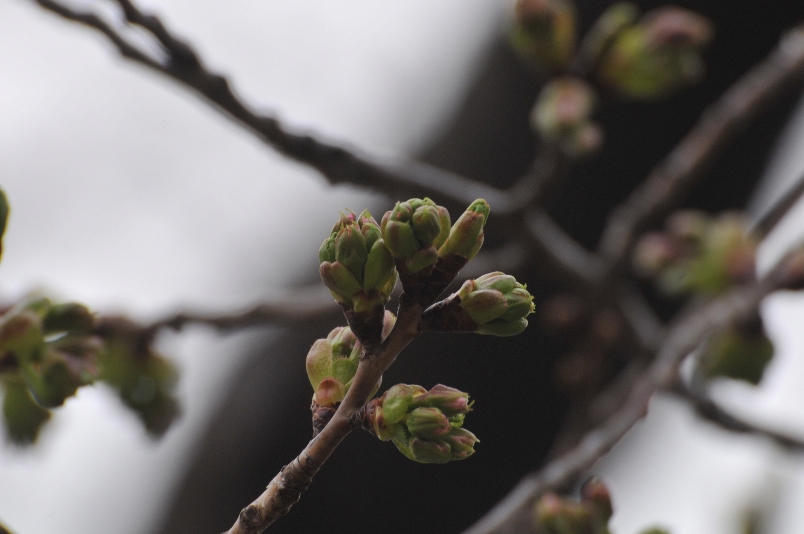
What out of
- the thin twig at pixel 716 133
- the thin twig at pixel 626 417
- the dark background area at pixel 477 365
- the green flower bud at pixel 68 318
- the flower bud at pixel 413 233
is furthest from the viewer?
the dark background area at pixel 477 365

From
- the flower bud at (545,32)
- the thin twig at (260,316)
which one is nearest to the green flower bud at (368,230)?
the thin twig at (260,316)

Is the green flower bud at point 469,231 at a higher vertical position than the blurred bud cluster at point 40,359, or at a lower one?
higher

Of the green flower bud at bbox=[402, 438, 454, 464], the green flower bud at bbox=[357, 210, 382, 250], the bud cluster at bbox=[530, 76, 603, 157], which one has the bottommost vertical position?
the green flower bud at bbox=[402, 438, 454, 464]

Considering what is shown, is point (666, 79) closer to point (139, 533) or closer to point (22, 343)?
point (22, 343)

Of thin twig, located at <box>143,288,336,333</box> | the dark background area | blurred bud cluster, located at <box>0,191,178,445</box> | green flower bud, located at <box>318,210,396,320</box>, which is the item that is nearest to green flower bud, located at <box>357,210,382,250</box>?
green flower bud, located at <box>318,210,396,320</box>

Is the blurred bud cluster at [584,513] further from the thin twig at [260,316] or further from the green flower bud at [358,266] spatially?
the thin twig at [260,316]

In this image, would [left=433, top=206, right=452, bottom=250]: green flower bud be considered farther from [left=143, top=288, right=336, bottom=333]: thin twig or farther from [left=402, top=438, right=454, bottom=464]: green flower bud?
[left=143, top=288, right=336, bottom=333]: thin twig
